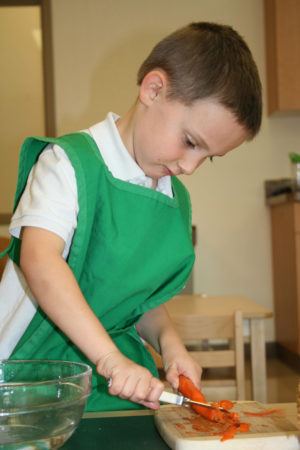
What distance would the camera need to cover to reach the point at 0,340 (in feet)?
3.10

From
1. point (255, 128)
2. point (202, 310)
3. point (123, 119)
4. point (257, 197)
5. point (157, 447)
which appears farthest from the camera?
point (257, 197)

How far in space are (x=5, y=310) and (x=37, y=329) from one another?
0.08 m

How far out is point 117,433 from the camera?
687 mm

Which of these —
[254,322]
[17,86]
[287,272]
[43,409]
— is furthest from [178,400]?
[17,86]

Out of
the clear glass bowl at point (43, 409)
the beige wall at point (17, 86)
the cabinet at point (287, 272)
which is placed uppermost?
the beige wall at point (17, 86)

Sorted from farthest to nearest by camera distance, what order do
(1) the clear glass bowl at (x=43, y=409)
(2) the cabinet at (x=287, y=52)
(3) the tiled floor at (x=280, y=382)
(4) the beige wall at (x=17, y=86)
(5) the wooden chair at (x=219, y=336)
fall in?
(4) the beige wall at (x=17, y=86) → (2) the cabinet at (x=287, y=52) → (3) the tiled floor at (x=280, y=382) → (5) the wooden chair at (x=219, y=336) → (1) the clear glass bowl at (x=43, y=409)

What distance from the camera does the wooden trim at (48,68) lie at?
11.5ft

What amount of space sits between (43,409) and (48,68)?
3.19 meters

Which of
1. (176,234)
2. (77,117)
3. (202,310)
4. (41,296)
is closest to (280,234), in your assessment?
(77,117)

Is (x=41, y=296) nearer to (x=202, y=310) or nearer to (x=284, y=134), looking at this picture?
(x=202, y=310)

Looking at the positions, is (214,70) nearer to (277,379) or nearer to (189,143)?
(189,143)

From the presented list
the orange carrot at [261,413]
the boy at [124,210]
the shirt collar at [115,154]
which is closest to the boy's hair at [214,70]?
the boy at [124,210]

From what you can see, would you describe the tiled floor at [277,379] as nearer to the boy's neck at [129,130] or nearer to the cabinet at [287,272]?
the cabinet at [287,272]

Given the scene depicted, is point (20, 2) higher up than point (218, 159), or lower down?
higher up
